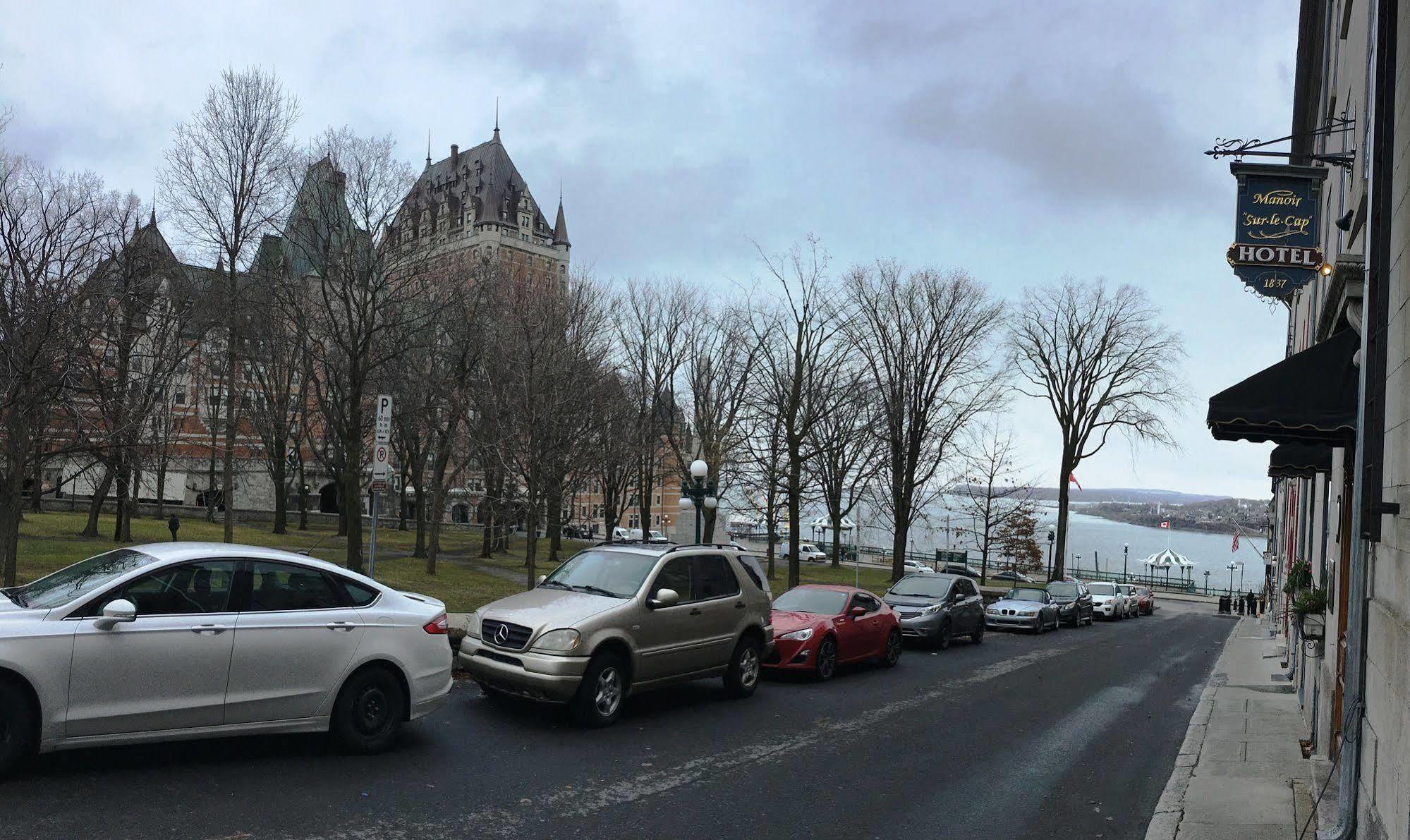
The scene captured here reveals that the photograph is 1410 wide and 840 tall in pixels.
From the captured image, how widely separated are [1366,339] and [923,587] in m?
16.0

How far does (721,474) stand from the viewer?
4203 cm

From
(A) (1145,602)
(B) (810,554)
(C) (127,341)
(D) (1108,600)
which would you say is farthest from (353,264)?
(B) (810,554)

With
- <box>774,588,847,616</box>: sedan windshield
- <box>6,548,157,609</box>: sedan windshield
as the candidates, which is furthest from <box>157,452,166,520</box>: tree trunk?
<box>6,548,157,609</box>: sedan windshield

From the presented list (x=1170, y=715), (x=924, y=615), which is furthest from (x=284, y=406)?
(x=1170, y=715)

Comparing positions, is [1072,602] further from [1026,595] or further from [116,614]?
[116,614]

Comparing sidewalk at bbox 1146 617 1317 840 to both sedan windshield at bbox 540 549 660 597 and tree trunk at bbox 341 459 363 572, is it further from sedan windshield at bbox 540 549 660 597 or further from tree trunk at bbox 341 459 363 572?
tree trunk at bbox 341 459 363 572

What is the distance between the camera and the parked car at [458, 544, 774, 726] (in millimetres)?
9633

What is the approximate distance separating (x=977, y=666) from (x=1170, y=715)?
4.58 m

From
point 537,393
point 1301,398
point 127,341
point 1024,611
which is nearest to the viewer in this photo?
point 1301,398

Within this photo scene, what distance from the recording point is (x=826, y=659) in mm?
14773

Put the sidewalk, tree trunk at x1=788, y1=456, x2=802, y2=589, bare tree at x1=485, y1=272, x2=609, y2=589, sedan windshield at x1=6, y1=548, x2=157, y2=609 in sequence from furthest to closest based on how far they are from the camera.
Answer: tree trunk at x1=788, y1=456, x2=802, y2=589, bare tree at x1=485, y1=272, x2=609, y2=589, the sidewalk, sedan windshield at x1=6, y1=548, x2=157, y2=609

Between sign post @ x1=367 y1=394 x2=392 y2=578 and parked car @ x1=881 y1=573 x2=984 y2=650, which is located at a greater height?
sign post @ x1=367 y1=394 x2=392 y2=578

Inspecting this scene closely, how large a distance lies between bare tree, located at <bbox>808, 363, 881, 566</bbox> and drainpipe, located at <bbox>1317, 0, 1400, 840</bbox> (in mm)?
29655

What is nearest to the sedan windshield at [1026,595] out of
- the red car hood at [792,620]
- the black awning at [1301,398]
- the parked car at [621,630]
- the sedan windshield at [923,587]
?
the sedan windshield at [923,587]
